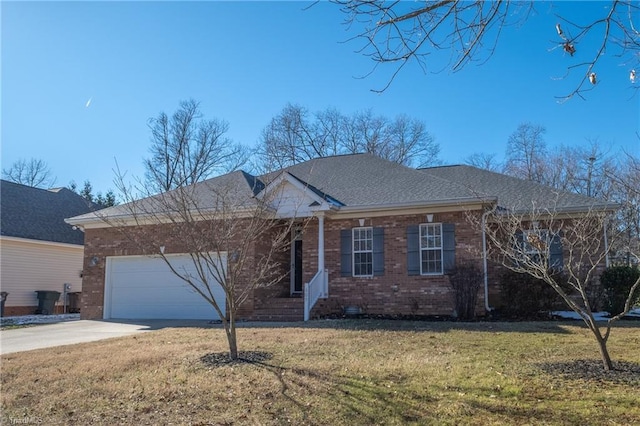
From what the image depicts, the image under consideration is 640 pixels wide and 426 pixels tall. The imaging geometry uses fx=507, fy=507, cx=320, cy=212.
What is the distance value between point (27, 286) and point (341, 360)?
18516 mm

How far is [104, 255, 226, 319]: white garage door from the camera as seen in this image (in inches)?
619

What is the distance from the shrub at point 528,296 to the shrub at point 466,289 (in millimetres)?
821

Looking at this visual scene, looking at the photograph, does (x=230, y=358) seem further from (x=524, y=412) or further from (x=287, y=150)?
(x=287, y=150)

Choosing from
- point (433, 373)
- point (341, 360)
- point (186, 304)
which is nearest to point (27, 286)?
point (186, 304)

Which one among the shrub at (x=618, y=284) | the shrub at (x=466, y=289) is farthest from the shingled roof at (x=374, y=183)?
the shrub at (x=618, y=284)

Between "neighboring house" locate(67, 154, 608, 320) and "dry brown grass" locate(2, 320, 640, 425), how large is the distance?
4706mm

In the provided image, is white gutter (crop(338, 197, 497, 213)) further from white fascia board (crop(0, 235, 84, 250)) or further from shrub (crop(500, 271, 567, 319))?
white fascia board (crop(0, 235, 84, 250))

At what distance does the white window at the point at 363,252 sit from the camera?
15.2 metres

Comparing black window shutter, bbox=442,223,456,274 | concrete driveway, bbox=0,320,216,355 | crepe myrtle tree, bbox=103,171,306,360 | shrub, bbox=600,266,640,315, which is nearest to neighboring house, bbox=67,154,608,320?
black window shutter, bbox=442,223,456,274

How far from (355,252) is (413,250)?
5.75 feet

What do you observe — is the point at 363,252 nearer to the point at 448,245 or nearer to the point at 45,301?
the point at 448,245

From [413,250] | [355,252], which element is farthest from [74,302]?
[413,250]

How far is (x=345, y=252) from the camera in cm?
1546

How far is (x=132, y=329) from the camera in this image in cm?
1323
